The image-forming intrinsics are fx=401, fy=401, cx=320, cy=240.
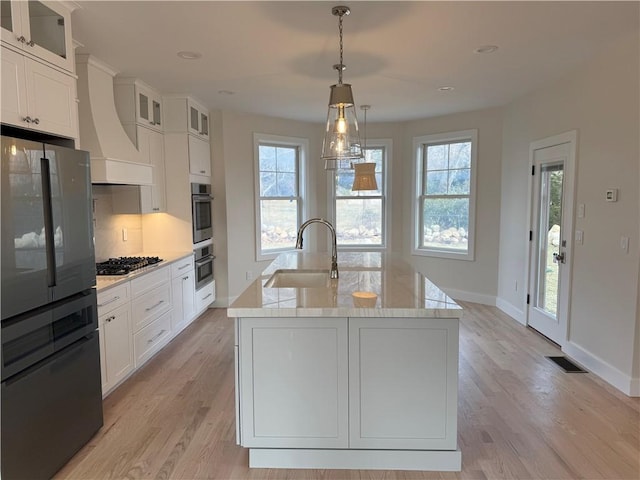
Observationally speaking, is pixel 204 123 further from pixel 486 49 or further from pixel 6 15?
pixel 486 49

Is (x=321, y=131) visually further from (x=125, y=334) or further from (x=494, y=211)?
(x=125, y=334)

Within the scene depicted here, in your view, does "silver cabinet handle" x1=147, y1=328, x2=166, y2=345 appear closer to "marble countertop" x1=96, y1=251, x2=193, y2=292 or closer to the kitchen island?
"marble countertop" x1=96, y1=251, x2=193, y2=292

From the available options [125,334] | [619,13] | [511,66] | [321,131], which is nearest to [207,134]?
[321,131]

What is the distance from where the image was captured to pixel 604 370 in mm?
3191

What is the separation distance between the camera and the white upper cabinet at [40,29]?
6.55ft

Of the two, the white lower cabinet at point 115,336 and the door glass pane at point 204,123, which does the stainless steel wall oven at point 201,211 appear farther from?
the white lower cabinet at point 115,336

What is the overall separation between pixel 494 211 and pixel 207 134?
387 centimetres

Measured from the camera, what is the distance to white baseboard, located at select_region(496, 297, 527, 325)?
182 inches

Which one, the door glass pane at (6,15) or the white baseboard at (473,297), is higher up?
the door glass pane at (6,15)

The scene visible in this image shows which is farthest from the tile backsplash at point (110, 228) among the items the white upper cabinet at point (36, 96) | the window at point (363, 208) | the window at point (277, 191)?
the window at point (363, 208)

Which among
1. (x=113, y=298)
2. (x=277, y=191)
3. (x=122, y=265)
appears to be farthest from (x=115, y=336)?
(x=277, y=191)

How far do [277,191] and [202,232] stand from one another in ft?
4.64

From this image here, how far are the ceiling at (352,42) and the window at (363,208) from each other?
1.82 meters

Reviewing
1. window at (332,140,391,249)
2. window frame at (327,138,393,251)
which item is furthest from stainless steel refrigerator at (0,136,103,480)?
window at (332,140,391,249)
